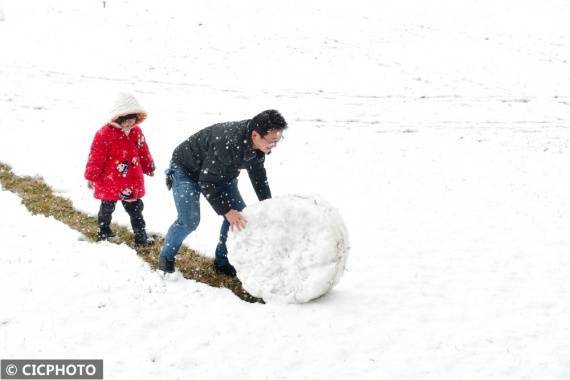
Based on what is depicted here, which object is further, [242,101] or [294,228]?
[242,101]

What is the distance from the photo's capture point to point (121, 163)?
7395mm

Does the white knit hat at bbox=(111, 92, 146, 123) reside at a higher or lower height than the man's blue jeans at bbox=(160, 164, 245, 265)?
higher

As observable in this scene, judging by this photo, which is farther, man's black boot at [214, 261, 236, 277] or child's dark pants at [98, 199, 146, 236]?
child's dark pants at [98, 199, 146, 236]

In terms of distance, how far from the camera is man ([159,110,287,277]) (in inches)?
212

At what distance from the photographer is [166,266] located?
21.7ft

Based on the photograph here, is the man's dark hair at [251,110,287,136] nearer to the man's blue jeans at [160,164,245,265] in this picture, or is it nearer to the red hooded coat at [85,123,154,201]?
the man's blue jeans at [160,164,245,265]

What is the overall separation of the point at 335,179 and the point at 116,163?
547 centimetres

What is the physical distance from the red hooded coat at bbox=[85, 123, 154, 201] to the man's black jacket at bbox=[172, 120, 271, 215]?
1.61 meters

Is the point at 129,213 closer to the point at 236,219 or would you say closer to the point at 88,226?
the point at 88,226

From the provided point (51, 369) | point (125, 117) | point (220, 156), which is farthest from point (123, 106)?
point (51, 369)

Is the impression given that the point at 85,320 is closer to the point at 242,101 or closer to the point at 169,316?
the point at 169,316

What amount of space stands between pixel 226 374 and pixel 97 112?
13721 mm

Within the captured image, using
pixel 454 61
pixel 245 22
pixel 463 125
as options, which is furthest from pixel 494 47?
pixel 245 22

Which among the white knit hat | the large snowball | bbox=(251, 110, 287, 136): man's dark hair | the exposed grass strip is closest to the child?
the white knit hat
